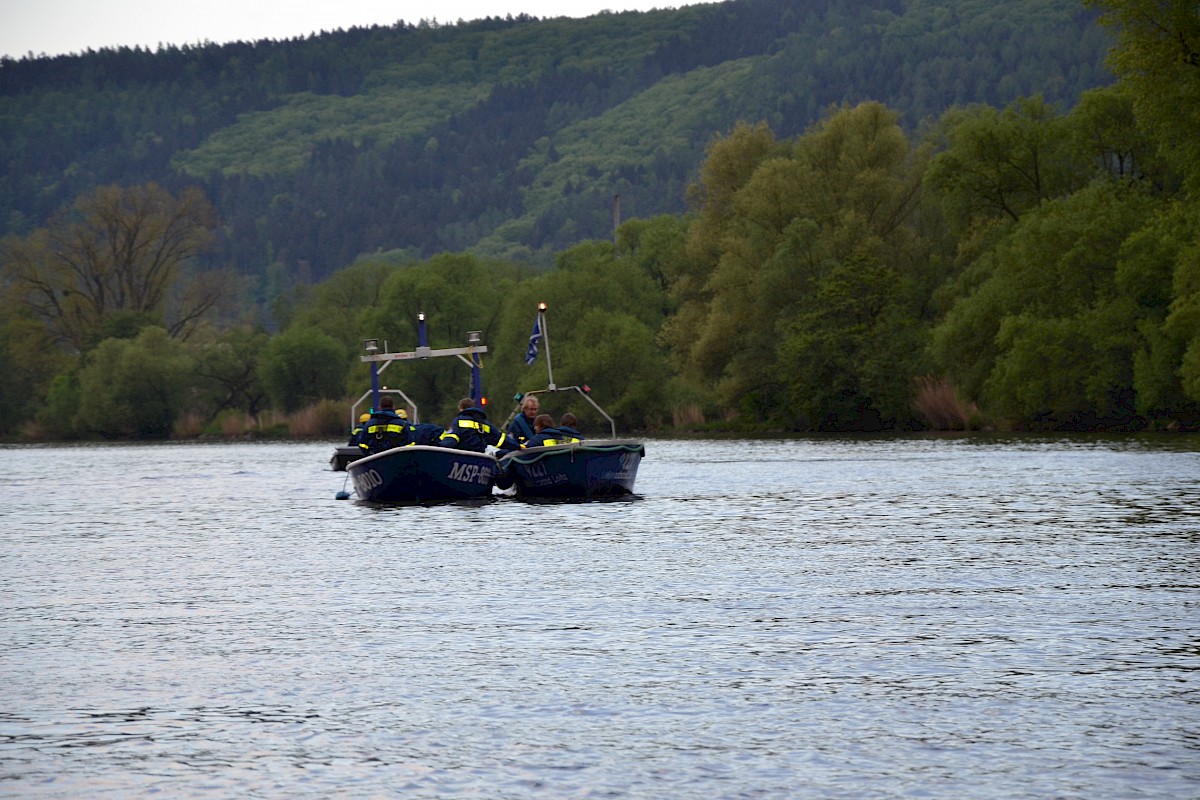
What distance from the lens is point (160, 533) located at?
2652 centimetres

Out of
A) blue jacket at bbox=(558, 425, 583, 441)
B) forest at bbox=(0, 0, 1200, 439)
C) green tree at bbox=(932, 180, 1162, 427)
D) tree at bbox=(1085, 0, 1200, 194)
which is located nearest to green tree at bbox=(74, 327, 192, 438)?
forest at bbox=(0, 0, 1200, 439)

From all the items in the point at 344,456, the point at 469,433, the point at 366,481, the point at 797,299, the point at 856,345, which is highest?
the point at 797,299

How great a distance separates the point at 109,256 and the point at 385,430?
82.7 metres

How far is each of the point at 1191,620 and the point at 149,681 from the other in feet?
25.3

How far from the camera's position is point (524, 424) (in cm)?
3178

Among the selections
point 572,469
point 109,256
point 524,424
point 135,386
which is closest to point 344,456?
point 524,424

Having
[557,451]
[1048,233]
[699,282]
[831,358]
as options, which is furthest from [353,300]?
[557,451]

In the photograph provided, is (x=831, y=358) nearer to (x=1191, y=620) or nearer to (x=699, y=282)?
(x=699, y=282)

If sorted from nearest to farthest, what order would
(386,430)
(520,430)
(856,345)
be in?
(520,430)
(386,430)
(856,345)

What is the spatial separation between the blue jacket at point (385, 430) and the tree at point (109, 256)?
258 ft

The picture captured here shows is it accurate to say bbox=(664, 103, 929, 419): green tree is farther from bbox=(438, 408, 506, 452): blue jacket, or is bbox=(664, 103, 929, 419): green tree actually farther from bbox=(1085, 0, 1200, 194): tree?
bbox=(438, 408, 506, 452): blue jacket

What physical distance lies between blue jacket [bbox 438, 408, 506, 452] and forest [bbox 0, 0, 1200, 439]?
2270 cm

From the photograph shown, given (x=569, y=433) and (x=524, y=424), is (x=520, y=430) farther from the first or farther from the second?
(x=569, y=433)

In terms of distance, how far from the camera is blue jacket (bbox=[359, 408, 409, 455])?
106ft
